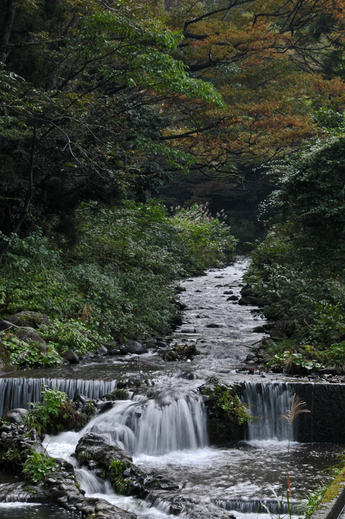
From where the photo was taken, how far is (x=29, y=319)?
9.22 m

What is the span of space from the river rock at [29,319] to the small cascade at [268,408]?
185 inches

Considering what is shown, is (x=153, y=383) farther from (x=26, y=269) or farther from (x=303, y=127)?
(x=303, y=127)

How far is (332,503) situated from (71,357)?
6602mm

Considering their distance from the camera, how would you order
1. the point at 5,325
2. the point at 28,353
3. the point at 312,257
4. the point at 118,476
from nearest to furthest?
1. the point at 118,476
2. the point at 28,353
3. the point at 5,325
4. the point at 312,257

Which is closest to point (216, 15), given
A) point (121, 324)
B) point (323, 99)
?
point (323, 99)

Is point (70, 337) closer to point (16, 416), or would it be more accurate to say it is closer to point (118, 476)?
point (16, 416)

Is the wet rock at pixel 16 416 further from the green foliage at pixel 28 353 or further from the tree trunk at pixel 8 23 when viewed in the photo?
the tree trunk at pixel 8 23

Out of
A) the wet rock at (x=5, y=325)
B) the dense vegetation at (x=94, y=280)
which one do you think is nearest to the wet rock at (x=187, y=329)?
the dense vegetation at (x=94, y=280)

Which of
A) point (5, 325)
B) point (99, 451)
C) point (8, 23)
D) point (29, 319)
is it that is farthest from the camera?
point (8, 23)

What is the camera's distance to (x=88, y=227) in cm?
1359

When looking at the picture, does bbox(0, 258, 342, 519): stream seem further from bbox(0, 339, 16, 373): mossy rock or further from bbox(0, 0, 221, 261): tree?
bbox(0, 0, 221, 261): tree

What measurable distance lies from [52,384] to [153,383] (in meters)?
1.63

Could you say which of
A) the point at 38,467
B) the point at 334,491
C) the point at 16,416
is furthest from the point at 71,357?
the point at 334,491

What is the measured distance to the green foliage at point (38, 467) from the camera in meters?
4.79
